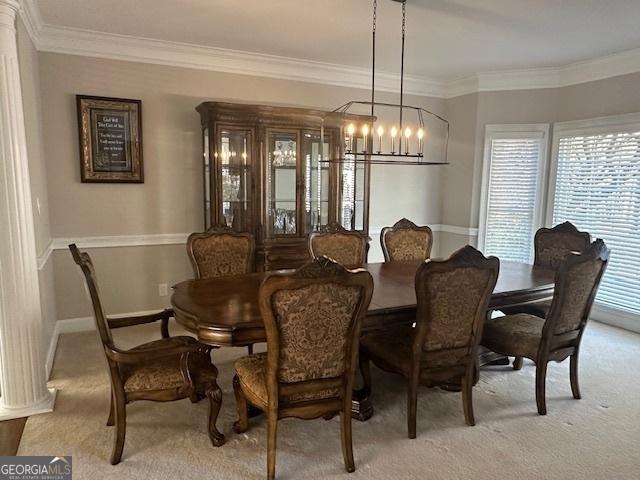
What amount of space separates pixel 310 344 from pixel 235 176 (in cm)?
255

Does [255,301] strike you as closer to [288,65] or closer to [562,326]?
[562,326]

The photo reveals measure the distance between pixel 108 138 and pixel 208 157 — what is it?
886 millimetres

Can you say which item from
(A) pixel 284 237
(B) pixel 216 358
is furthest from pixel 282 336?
(A) pixel 284 237

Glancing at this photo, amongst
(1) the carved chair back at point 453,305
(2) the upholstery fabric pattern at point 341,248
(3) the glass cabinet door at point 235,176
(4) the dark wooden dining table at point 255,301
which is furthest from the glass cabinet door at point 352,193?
(1) the carved chair back at point 453,305

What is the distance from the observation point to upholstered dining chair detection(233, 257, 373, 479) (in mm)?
1900

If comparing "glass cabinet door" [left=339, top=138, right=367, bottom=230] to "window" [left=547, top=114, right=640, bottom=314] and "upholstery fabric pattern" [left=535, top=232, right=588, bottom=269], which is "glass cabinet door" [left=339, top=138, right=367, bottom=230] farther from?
"window" [left=547, top=114, right=640, bottom=314]

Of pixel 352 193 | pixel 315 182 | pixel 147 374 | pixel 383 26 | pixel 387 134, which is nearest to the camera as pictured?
pixel 147 374

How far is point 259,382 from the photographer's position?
217 centimetres

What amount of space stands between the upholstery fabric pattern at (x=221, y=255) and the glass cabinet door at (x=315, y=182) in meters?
1.17

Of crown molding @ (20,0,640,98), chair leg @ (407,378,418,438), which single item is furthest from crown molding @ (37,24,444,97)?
chair leg @ (407,378,418,438)

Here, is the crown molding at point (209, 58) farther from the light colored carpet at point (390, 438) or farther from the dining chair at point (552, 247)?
the light colored carpet at point (390, 438)

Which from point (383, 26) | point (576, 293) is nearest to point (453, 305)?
point (576, 293)

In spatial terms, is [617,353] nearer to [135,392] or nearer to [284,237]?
[284,237]

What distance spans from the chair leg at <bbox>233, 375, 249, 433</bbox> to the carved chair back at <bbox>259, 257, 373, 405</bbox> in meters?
0.47
